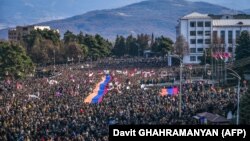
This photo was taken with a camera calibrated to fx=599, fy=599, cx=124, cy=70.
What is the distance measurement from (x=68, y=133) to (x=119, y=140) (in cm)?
1916

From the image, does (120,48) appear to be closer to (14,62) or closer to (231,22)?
(231,22)

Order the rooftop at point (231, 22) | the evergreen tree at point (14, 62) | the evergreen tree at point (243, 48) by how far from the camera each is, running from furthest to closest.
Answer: the rooftop at point (231, 22) < the evergreen tree at point (14, 62) < the evergreen tree at point (243, 48)

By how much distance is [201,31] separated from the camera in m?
97.5

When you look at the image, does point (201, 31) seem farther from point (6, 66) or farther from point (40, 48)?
point (6, 66)

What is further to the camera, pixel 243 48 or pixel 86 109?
pixel 243 48

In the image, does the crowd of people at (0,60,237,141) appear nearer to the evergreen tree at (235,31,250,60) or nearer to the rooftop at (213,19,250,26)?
the evergreen tree at (235,31,250,60)

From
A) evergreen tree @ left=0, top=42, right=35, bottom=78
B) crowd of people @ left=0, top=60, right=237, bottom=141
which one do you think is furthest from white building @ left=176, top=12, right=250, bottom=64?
crowd of people @ left=0, top=60, right=237, bottom=141

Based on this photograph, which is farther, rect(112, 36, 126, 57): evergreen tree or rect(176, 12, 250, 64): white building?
rect(112, 36, 126, 57): evergreen tree

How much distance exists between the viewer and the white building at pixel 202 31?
97.0 metres

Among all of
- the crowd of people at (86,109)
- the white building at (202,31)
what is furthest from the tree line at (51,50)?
the crowd of people at (86,109)

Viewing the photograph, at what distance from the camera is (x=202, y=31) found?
97.2m

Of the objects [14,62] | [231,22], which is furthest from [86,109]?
[231,22]

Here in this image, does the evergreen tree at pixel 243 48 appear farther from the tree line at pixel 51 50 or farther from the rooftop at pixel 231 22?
the tree line at pixel 51 50

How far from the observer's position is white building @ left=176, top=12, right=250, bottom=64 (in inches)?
3819
